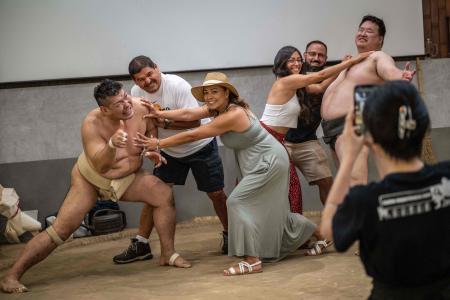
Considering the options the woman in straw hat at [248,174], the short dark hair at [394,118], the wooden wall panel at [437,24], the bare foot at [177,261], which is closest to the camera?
the short dark hair at [394,118]

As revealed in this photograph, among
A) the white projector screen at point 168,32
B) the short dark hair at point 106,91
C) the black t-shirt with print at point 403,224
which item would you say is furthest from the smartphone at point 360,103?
the white projector screen at point 168,32

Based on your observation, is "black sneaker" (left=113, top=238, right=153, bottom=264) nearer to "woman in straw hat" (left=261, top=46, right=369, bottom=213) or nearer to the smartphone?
"woman in straw hat" (left=261, top=46, right=369, bottom=213)

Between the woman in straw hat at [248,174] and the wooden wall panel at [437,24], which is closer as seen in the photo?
the woman in straw hat at [248,174]

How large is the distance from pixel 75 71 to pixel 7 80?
1.76 ft

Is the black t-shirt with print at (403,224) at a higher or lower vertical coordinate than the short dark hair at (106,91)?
lower

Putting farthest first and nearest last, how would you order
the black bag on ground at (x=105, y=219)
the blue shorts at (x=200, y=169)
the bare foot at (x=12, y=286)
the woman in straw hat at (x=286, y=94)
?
1. the black bag on ground at (x=105, y=219)
2. the blue shorts at (x=200, y=169)
3. the woman in straw hat at (x=286, y=94)
4. the bare foot at (x=12, y=286)

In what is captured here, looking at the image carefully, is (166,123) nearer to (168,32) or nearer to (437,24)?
(168,32)

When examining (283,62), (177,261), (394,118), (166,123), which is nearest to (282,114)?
(283,62)

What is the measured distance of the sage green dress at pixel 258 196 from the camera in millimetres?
3779

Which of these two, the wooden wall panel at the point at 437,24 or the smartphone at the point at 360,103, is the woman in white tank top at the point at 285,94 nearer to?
the wooden wall panel at the point at 437,24

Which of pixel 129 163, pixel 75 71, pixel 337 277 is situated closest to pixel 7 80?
pixel 75 71

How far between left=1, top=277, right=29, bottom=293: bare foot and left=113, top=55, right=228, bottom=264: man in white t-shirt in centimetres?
79

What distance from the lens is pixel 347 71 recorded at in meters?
3.85

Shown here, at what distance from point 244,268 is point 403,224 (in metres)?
2.16
